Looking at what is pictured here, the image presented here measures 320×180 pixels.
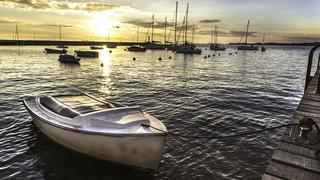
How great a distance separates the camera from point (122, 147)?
27.5 ft

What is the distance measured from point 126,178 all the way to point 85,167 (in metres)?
1.79

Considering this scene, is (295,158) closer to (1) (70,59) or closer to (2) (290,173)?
(2) (290,173)

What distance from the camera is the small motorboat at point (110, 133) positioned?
26.7ft

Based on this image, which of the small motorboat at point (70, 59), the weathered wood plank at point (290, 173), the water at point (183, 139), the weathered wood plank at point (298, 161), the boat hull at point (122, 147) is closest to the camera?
the weathered wood plank at point (290, 173)

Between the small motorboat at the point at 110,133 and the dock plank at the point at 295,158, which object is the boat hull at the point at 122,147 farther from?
the dock plank at the point at 295,158

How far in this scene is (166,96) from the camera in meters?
23.5

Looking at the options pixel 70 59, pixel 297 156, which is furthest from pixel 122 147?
pixel 70 59

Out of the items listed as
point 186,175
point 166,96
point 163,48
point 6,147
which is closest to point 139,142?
point 186,175

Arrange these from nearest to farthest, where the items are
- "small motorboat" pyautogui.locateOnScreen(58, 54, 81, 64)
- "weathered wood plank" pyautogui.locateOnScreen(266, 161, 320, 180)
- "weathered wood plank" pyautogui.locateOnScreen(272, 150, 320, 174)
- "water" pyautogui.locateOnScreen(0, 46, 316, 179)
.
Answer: "weathered wood plank" pyautogui.locateOnScreen(266, 161, 320, 180)
"weathered wood plank" pyautogui.locateOnScreen(272, 150, 320, 174)
"water" pyautogui.locateOnScreen(0, 46, 316, 179)
"small motorboat" pyautogui.locateOnScreen(58, 54, 81, 64)

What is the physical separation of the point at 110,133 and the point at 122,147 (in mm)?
620

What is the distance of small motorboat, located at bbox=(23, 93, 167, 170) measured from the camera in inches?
320

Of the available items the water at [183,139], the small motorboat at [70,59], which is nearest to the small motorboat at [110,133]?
the water at [183,139]

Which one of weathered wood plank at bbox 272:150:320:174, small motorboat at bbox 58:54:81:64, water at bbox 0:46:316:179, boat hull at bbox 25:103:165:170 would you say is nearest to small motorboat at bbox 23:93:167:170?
boat hull at bbox 25:103:165:170

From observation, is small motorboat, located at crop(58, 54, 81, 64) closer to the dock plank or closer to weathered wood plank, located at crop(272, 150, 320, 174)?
the dock plank
